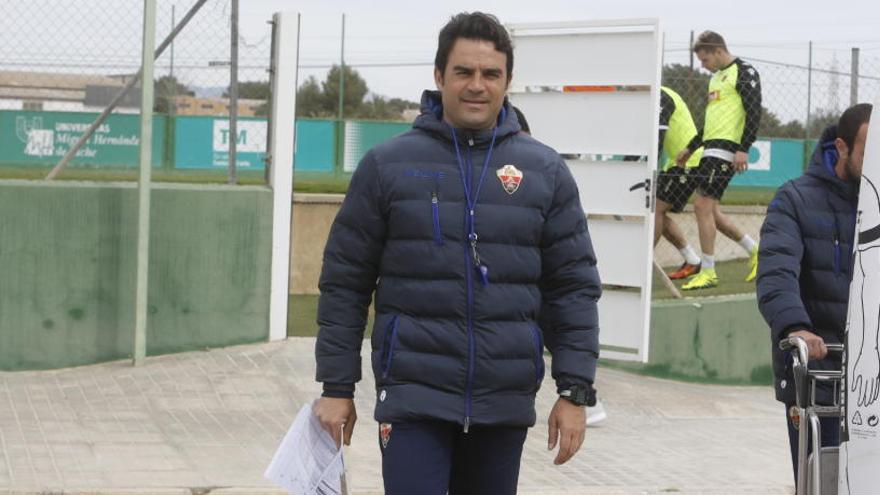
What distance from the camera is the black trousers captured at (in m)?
4.64

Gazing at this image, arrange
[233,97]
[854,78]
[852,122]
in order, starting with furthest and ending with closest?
[854,78], [233,97], [852,122]

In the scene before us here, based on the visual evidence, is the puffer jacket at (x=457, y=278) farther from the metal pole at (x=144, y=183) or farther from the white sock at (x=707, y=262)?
the white sock at (x=707, y=262)

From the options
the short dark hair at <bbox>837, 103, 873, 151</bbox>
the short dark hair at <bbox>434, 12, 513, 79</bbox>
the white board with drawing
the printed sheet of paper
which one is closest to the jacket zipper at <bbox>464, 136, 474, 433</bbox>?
the printed sheet of paper

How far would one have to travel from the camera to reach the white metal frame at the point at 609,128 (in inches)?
429

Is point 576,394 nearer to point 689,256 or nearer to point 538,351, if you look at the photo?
point 538,351

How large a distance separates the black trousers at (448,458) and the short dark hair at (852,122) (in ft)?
5.93

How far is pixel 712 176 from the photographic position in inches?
501

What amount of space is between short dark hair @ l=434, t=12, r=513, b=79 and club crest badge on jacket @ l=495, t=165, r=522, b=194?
12.1 inches

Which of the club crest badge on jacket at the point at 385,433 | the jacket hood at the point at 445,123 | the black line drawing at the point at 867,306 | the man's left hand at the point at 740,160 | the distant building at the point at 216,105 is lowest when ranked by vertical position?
the club crest badge on jacket at the point at 385,433

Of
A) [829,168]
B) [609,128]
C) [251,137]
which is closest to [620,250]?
[609,128]

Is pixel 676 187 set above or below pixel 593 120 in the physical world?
below

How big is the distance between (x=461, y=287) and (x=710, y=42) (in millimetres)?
8129

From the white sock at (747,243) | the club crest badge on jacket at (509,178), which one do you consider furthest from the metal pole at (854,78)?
the club crest badge on jacket at (509,178)

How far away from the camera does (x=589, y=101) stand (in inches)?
439
